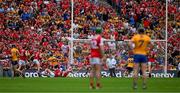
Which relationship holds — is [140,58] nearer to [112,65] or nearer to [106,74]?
[112,65]

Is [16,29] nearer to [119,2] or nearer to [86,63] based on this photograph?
[86,63]

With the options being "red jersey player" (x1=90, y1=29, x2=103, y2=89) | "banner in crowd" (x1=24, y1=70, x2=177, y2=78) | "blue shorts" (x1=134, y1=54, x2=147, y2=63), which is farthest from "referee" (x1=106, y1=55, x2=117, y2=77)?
"blue shorts" (x1=134, y1=54, x2=147, y2=63)

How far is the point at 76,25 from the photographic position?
160ft

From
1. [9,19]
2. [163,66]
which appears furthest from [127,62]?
[9,19]

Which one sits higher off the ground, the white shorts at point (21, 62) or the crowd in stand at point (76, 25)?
the crowd in stand at point (76, 25)

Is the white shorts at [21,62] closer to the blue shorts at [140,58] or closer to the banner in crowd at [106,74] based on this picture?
the banner in crowd at [106,74]

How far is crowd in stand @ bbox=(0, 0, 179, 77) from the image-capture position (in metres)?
46.5

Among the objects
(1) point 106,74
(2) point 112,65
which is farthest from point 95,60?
(1) point 106,74

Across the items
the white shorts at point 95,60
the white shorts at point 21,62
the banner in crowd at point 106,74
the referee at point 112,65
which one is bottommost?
the banner in crowd at point 106,74

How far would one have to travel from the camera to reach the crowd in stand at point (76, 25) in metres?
46.5

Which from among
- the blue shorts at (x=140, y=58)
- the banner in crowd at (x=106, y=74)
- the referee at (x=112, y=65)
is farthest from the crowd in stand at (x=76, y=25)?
the blue shorts at (x=140, y=58)

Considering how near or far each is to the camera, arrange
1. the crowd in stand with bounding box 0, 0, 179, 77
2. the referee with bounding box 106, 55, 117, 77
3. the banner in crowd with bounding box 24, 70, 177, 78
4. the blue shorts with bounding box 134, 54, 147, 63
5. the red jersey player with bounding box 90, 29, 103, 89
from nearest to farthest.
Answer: the blue shorts with bounding box 134, 54, 147, 63
the red jersey player with bounding box 90, 29, 103, 89
the banner in crowd with bounding box 24, 70, 177, 78
the referee with bounding box 106, 55, 117, 77
the crowd in stand with bounding box 0, 0, 179, 77

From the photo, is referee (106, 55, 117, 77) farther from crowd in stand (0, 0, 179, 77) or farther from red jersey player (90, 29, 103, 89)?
red jersey player (90, 29, 103, 89)

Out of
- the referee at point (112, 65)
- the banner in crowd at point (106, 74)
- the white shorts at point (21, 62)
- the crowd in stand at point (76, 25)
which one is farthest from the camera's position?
the crowd in stand at point (76, 25)
